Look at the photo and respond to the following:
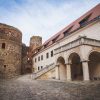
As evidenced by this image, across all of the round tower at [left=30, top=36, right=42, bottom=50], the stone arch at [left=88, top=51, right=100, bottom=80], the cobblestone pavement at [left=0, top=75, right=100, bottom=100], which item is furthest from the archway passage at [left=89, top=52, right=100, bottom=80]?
the round tower at [left=30, top=36, right=42, bottom=50]

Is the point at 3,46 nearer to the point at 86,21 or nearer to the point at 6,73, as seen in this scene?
the point at 6,73

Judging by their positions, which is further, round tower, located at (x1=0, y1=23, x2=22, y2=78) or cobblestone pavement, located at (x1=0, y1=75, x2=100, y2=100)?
round tower, located at (x1=0, y1=23, x2=22, y2=78)

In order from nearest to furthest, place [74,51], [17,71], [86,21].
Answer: [74,51], [86,21], [17,71]

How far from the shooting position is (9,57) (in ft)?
95.2

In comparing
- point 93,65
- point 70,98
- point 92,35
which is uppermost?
point 92,35

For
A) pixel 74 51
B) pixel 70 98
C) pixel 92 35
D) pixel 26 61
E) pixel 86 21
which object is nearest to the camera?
pixel 70 98

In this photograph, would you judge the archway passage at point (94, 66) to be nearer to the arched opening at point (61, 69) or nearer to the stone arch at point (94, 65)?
the stone arch at point (94, 65)

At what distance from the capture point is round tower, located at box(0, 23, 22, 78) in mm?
27958

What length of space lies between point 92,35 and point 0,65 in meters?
20.5

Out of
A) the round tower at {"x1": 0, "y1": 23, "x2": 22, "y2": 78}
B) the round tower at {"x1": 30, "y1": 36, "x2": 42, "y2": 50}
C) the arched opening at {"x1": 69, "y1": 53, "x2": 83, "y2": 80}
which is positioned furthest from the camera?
the round tower at {"x1": 30, "y1": 36, "x2": 42, "y2": 50}

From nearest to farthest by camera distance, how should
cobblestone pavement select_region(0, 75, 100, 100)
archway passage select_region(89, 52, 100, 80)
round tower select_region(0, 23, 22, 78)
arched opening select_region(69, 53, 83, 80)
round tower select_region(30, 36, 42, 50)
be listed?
1. cobblestone pavement select_region(0, 75, 100, 100)
2. archway passage select_region(89, 52, 100, 80)
3. arched opening select_region(69, 53, 83, 80)
4. round tower select_region(0, 23, 22, 78)
5. round tower select_region(30, 36, 42, 50)

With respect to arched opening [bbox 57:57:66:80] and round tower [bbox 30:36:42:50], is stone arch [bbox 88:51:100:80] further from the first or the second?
round tower [bbox 30:36:42:50]

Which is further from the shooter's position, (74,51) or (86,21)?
(86,21)

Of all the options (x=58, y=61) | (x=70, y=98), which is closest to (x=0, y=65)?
(x=58, y=61)
